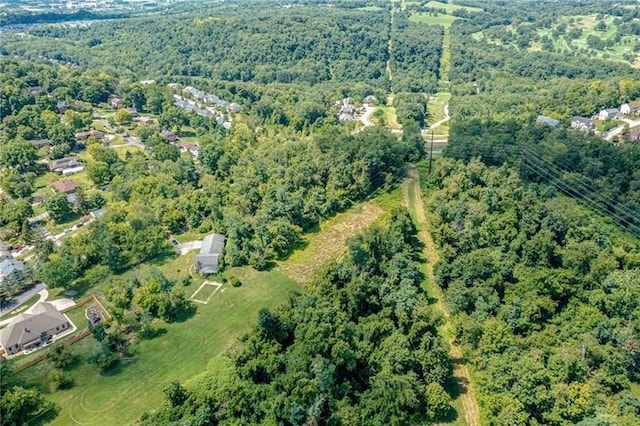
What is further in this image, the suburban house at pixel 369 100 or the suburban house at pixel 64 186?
the suburban house at pixel 369 100

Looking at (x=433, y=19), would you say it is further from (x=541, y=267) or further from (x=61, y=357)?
(x=61, y=357)

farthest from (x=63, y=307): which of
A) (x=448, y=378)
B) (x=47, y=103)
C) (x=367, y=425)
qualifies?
(x=47, y=103)

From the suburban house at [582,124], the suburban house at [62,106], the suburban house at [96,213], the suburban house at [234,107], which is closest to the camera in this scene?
the suburban house at [96,213]

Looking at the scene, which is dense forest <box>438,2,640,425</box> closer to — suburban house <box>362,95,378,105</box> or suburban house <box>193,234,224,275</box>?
suburban house <box>193,234,224,275</box>

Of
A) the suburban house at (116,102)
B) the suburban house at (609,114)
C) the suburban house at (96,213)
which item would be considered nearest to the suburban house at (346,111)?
A: the suburban house at (609,114)

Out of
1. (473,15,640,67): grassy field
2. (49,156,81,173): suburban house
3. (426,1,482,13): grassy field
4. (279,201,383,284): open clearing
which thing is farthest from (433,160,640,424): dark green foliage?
(426,1,482,13): grassy field

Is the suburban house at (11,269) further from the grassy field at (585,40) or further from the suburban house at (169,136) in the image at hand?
the grassy field at (585,40)
